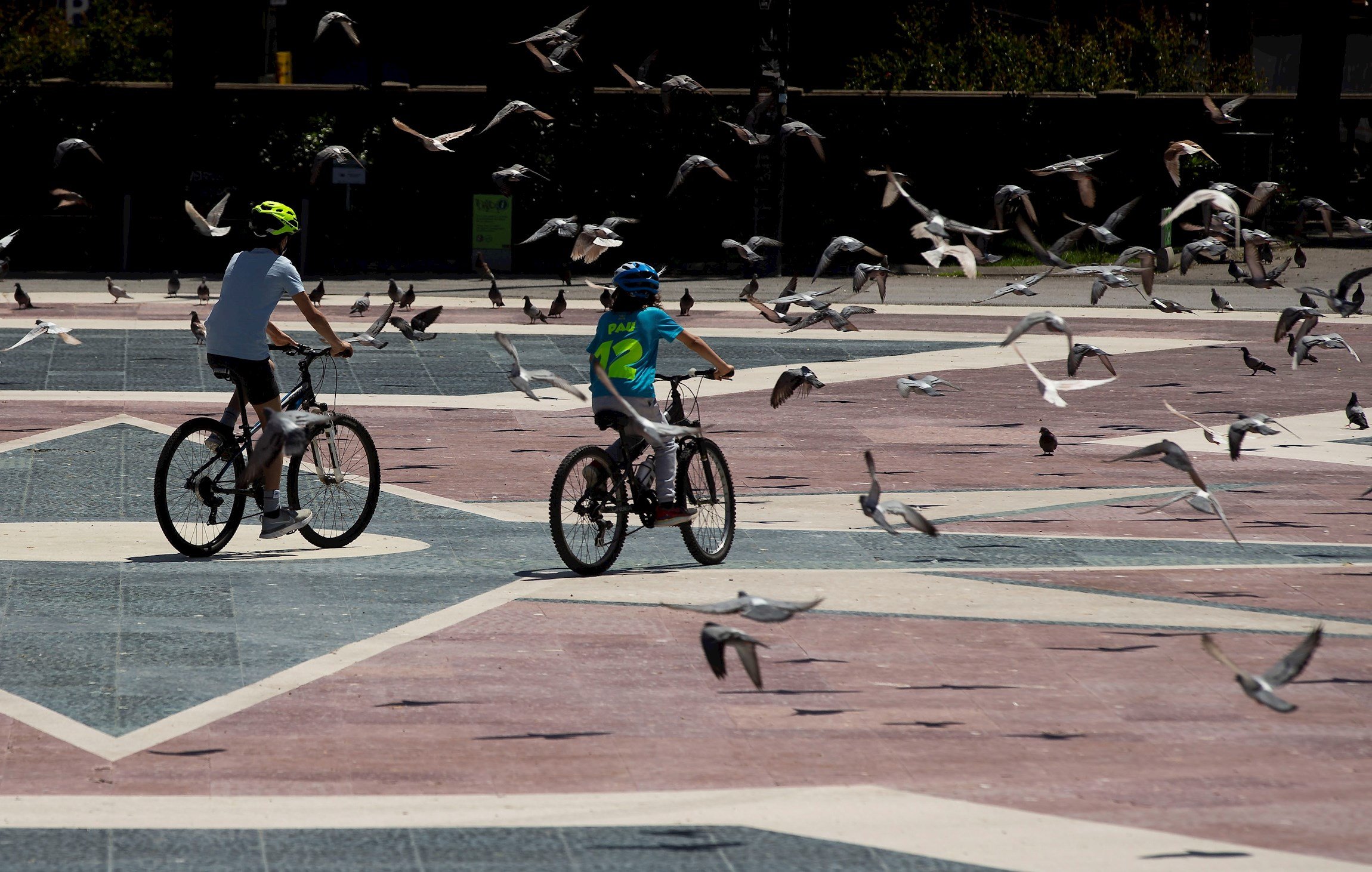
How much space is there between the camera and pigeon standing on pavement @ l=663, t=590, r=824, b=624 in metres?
6.71

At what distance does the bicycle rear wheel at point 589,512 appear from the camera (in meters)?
8.96

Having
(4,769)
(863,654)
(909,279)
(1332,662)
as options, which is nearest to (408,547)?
(863,654)

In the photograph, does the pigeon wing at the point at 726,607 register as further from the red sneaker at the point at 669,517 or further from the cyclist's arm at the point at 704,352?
the cyclist's arm at the point at 704,352

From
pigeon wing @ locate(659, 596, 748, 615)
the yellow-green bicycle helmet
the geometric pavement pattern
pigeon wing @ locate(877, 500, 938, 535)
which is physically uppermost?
the yellow-green bicycle helmet

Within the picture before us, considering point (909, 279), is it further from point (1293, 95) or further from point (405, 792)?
point (405, 792)

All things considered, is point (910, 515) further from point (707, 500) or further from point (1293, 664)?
point (1293, 664)

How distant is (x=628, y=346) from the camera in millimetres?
9148

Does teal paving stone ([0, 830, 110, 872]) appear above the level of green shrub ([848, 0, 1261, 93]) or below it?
below

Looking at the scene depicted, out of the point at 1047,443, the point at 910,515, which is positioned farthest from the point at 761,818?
the point at 1047,443

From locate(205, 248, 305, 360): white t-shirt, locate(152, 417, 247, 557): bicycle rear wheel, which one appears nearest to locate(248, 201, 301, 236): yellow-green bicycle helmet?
locate(205, 248, 305, 360): white t-shirt

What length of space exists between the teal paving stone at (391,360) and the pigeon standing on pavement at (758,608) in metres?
8.74

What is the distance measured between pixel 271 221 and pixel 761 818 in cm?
504

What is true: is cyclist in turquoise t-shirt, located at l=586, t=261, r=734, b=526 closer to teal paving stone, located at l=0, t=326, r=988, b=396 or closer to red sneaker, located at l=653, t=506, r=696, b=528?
red sneaker, located at l=653, t=506, r=696, b=528

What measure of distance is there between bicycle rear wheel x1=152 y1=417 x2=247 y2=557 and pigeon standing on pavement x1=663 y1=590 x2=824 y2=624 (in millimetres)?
3519
